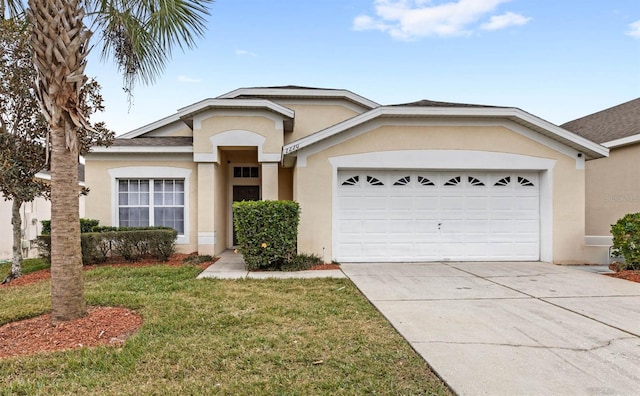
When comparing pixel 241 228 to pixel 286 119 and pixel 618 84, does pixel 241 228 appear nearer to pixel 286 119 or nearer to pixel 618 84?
pixel 286 119

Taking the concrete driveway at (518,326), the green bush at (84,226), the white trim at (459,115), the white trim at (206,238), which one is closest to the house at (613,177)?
the white trim at (459,115)

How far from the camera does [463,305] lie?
5965 millimetres

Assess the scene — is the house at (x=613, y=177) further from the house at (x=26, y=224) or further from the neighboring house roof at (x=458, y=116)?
the house at (x=26, y=224)

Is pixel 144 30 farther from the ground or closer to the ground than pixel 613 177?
farther from the ground

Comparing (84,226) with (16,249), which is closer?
(16,249)

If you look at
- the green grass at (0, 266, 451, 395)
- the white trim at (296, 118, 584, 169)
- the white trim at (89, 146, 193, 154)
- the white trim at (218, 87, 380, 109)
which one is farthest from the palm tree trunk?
the white trim at (218, 87, 380, 109)

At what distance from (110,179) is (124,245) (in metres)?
2.83

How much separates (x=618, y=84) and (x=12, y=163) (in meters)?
22.7

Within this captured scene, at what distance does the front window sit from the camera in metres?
12.1

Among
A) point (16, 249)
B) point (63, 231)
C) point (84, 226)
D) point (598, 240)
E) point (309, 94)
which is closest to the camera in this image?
point (63, 231)

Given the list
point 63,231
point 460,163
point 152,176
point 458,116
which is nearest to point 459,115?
point 458,116

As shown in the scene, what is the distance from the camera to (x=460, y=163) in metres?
10.2

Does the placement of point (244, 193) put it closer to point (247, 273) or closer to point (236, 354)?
point (247, 273)

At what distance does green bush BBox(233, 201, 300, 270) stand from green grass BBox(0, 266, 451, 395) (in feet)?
7.47
